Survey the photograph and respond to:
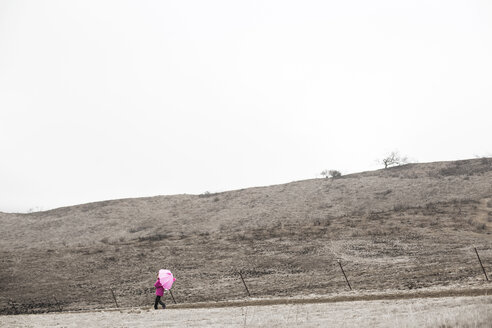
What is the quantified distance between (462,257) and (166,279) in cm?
1953

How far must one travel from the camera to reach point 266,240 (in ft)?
143

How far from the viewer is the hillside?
2762 cm

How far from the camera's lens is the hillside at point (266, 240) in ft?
90.6

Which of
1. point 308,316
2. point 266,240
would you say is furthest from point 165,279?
point 266,240

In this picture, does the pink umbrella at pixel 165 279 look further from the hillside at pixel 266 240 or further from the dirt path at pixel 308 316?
the hillside at pixel 266 240

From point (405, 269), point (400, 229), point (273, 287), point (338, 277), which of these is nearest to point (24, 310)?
point (273, 287)

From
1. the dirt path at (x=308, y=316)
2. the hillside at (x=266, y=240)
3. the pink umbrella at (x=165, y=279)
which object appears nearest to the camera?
the dirt path at (x=308, y=316)

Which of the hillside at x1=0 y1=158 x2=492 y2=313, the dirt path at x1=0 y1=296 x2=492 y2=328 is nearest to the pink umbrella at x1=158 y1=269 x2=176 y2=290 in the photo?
the dirt path at x1=0 y1=296 x2=492 y2=328

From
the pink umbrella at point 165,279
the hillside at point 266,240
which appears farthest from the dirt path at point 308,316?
the hillside at point 266,240

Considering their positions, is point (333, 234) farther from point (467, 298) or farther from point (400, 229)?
point (467, 298)

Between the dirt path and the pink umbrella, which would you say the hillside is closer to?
the dirt path

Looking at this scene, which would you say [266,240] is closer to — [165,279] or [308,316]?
[165,279]

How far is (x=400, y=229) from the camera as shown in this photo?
41.4m

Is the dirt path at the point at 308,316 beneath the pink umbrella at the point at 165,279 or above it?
beneath
